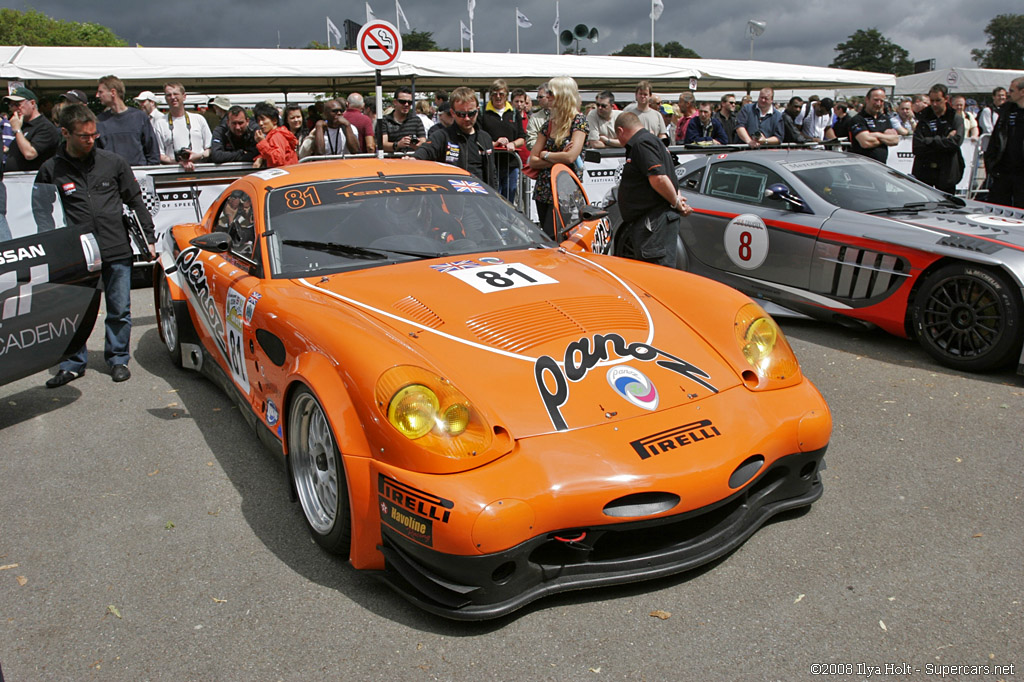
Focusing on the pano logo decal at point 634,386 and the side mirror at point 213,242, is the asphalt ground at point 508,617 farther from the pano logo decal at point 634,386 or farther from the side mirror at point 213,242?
the side mirror at point 213,242

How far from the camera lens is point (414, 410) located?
2.68m

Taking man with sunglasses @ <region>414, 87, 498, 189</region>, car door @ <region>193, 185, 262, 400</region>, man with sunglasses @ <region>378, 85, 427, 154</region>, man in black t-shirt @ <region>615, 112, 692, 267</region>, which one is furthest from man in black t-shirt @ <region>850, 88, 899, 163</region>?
car door @ <region>193, 185, 262, 400</region>

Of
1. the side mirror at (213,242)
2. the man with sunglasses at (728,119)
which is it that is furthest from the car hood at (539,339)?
the man with sunglasses at (728,119)

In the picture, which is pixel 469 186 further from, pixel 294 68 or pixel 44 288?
pixel 294 68

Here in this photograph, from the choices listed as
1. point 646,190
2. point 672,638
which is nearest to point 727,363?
point 672,638

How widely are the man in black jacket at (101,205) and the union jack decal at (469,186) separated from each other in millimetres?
Result: 2539

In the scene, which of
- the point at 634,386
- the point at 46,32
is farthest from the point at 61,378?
the point at 46,32

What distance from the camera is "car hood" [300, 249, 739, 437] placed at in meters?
2.91

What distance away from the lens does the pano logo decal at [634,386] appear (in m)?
2.96

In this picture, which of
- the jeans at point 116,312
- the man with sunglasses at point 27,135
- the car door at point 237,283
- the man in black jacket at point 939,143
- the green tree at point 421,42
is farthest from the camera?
the green tree at point 421,42

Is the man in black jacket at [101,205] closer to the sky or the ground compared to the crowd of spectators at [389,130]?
closer to the ground

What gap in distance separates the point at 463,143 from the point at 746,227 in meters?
2.67

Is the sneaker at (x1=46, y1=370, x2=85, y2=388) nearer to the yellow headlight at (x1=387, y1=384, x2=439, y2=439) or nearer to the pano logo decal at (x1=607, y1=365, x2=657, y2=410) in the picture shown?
the yellow headlight at (x1=387, y1=384, x2=439, y2=439)

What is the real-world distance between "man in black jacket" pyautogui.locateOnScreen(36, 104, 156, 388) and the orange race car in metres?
1.73
